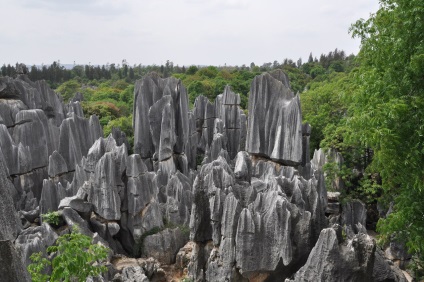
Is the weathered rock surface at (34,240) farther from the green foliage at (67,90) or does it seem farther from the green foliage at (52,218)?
the green foliage at (67,90)

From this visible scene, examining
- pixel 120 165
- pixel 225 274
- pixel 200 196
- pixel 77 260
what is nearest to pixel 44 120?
pixel 120 165

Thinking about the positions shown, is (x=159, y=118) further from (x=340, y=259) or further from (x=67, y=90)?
(x=67, y=90)

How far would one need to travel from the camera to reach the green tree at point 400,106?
26.4 feet

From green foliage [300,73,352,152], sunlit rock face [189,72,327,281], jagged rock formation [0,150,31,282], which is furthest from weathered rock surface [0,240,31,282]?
green foliage [300,73,352,152]

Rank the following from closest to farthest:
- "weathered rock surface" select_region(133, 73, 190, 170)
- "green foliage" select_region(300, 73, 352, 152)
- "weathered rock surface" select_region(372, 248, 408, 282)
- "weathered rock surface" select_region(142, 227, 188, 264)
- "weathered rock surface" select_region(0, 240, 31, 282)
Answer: "weathered rock surface" select_region(0, 240, 31, 282) → "weathered rock surface" select_region(372, 248, 408, 282) → "weathered rock surface" select_region(142, 227, 188, 264) → "weathered rock surface" select_region(133, 73, 190, 170) → "green foliage" select_region(300, 73, 352, 152)

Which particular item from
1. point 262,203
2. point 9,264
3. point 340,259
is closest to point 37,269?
point 9,264

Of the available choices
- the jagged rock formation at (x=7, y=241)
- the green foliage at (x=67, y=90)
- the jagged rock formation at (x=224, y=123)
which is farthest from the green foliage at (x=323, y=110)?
the green foliage at (x=67, y=90)

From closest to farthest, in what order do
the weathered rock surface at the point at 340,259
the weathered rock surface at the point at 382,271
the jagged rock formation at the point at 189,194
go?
the weathered rock surface at the point at 340,259
the weathered rock surface at the point at 382,271
the jagged rock formation at the point at 189,194

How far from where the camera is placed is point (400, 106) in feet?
26.0

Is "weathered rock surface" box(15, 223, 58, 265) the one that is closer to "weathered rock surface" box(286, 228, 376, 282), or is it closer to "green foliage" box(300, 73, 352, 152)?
"weathered rock surface" box(286, 228, 376, 282)

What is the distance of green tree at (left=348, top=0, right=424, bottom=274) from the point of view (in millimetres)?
8047

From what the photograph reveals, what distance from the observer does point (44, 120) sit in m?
22.1

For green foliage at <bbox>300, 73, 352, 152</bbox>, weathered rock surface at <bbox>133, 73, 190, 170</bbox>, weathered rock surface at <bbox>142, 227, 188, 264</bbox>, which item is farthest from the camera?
green foliage at <bbox>300, 73, 352, 152</bbox>

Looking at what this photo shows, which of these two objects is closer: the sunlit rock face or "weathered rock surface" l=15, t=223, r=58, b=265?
the sunlit rock face
